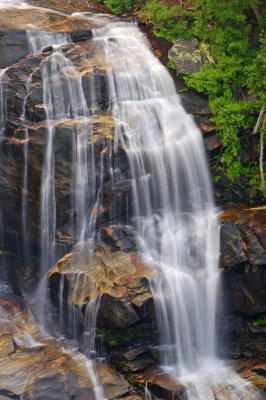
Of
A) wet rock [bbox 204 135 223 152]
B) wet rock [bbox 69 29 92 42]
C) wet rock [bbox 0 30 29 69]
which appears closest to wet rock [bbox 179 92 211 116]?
wet rock [bbox 204 135 223 152]

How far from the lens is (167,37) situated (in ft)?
44.8

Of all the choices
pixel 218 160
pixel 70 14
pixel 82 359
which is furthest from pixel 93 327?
pixel 70 14

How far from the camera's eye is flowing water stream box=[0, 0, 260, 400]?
9297 millimetres

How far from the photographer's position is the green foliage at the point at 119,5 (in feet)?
50.9

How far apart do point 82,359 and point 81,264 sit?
195cm

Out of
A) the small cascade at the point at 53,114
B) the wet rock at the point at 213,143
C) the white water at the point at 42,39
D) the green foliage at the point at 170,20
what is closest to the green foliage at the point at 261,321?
the wet rock at the point at 213,143

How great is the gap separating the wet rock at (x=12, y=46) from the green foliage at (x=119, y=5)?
4.22 meters

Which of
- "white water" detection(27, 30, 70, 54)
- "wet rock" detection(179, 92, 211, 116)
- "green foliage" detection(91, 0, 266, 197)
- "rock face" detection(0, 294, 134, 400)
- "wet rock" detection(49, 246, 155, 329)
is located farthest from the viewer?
"white water" detection(27, 30, 70, 54)

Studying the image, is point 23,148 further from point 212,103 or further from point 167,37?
point 167,37

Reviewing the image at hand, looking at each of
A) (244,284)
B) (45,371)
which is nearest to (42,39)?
(244,284)

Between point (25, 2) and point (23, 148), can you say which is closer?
point (23, 148)

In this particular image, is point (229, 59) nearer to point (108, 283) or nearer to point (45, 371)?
point (108, 283)

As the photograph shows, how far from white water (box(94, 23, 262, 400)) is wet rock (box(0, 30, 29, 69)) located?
215cm

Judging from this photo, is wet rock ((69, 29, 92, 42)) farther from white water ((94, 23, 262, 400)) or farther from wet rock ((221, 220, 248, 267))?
wet rock ((221, 220, 248, 267))
